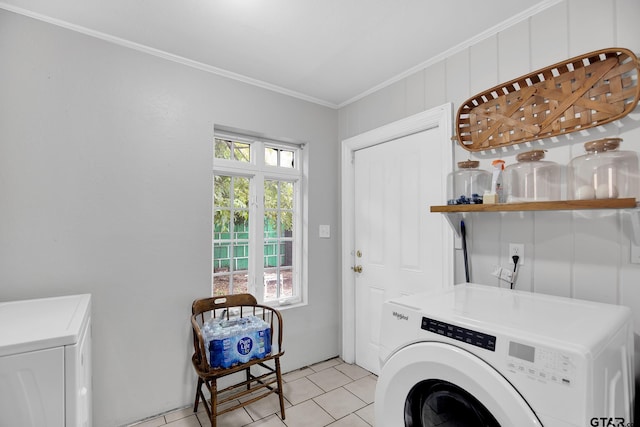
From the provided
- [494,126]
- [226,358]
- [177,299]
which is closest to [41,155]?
[177,299]

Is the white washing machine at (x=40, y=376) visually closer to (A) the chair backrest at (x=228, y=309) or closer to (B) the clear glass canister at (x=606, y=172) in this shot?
(A) the chair backrest at (x=228, y=309)

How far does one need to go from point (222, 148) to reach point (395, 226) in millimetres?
1521

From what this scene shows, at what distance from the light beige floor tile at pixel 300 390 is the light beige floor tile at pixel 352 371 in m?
0.33

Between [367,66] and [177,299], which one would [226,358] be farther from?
[367,66]

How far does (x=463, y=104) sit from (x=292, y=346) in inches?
88.7

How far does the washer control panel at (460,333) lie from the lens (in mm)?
970

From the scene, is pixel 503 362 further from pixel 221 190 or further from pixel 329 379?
pixel 221 190

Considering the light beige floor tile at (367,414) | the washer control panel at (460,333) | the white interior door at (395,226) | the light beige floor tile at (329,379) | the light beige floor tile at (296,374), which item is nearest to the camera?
the washer control panel at (460,333)

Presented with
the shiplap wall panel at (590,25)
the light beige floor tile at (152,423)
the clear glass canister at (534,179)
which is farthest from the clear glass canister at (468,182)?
the light beige floor tile at (152,423)

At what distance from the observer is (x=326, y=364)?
279 centimetres

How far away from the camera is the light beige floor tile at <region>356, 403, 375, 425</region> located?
6.59 feet

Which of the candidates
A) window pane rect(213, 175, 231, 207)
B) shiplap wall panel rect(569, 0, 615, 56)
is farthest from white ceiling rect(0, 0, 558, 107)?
window pane rect(213, 175, 231, 207)

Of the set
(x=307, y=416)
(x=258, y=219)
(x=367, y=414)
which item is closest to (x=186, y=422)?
(x=307, y=416)

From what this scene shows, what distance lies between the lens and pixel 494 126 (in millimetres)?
1784
